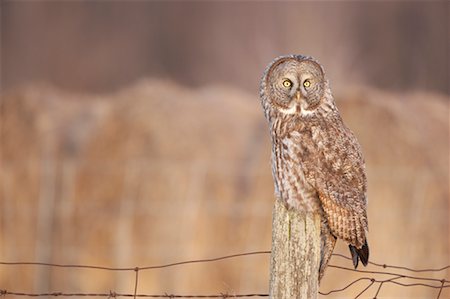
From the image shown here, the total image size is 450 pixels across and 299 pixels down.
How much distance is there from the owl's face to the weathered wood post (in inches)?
36.0

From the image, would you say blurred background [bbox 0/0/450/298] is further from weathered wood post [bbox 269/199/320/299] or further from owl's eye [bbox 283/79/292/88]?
weathered wood post [bbox 269/199/320/299]

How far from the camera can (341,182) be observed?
19.9ft

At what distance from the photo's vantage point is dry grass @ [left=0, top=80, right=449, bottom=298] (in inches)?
→ 535

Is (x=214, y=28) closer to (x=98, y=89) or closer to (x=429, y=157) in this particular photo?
(x=98, y=89)

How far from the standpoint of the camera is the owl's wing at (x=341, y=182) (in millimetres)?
6016

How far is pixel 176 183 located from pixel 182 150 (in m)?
0.41

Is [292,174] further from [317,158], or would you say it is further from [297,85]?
[297,85]

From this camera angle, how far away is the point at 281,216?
5500 mm

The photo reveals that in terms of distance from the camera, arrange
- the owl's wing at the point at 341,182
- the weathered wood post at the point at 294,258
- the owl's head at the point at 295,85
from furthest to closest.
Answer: the owl's head at the point at 295,85
the owl's wing at the point at 341,182
the weathered wood post at the point at 294,258

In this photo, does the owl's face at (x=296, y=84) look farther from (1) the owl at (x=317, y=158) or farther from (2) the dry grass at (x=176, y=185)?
(2) the dry grass at (x=176, y=185)

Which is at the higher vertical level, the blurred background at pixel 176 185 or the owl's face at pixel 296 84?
the blurred background at pixel 176 185

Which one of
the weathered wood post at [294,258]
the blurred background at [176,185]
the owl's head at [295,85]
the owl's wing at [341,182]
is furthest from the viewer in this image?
the blurred background at [176,185]

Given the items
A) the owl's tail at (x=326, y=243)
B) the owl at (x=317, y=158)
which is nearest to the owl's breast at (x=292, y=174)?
the owl at (x=317, y=158)

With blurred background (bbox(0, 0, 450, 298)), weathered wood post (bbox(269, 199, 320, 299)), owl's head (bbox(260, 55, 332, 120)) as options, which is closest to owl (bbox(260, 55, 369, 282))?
owl's head (bbox(260, 55, 332, 120))
